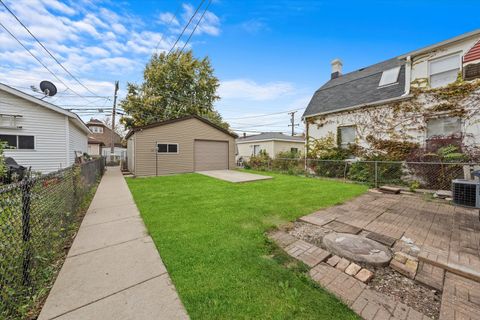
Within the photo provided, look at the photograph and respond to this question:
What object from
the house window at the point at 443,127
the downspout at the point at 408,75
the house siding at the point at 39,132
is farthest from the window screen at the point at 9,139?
the house window at the point at 443,127

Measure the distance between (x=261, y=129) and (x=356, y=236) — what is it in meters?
31.3

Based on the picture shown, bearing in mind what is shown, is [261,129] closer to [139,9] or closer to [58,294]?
[139,9]

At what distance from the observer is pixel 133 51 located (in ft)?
31.9

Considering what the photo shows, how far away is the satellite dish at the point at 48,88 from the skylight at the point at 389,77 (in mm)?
17059

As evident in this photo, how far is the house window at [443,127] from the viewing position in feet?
23.7

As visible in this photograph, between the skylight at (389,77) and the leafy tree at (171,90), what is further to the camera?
the leafy tree at (171,90)

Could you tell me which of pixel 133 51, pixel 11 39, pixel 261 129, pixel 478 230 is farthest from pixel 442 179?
pixel 261 129

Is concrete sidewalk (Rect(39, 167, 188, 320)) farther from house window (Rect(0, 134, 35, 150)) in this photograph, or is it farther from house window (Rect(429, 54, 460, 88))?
house window (Rect(429, 54, 460, 88))

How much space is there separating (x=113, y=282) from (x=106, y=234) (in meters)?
1.62

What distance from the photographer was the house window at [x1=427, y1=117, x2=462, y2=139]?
23.7 feet

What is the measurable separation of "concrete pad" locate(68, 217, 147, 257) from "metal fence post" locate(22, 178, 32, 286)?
Answer: 0.75 m

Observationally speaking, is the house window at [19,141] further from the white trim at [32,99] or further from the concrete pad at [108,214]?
the concrete pad at [108,214]

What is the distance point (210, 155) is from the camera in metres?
13.8

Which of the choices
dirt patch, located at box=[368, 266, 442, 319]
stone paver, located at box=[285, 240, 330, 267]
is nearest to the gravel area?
dirt patch, located at box=[368, 266, 442, 319]
